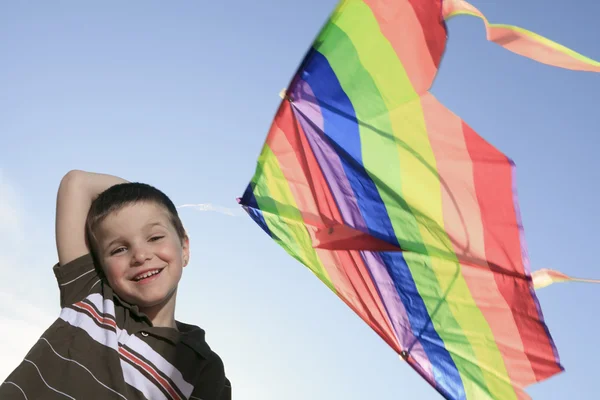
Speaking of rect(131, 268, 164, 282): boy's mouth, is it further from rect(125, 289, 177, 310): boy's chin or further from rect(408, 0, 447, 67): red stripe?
rect(408, 0, 447, 67): red stripe

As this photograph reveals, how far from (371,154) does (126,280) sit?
86cm

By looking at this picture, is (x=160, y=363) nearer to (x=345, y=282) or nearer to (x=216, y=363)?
(x=216, y=363)

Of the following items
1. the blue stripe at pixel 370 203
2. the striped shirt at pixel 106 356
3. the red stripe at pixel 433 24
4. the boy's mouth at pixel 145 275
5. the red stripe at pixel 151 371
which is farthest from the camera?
the blue stripe at pixel 370 203

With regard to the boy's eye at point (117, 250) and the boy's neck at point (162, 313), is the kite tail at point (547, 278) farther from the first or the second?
the boy's eye at point (117, 250)

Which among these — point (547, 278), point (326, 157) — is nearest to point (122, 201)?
point (326, 157)

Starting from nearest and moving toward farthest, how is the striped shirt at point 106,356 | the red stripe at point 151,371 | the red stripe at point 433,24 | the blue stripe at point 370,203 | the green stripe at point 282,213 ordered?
the striped shirt at point 106,356 → the red stripe at point 151,371 → the red stripe at point 433,24 → the blue stripe at point 370,203 → the green stripe at point 282,213

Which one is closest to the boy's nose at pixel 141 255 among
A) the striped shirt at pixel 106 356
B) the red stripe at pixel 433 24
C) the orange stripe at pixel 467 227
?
the striped shirt at pixel 106 356

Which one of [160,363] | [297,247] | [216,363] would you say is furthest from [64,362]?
[297,247]

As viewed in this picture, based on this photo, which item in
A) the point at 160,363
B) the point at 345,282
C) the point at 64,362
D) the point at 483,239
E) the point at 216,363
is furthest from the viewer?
the point at 345,282

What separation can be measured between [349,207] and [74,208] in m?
0.90

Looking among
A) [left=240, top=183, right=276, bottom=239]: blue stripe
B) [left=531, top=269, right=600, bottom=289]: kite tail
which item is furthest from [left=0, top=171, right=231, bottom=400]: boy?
[left=531, top=269, right=600, bottom=289]: kite tail

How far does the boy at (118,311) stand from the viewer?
5.40 feet

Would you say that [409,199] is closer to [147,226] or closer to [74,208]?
[147,226]

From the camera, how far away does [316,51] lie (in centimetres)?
202
